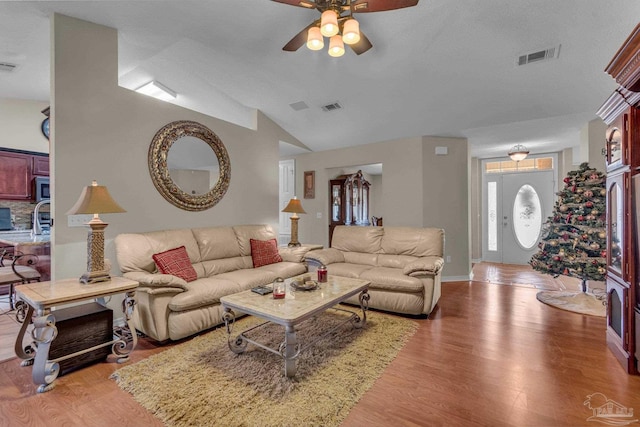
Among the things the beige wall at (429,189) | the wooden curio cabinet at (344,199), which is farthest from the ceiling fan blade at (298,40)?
the wooden curio cabinet at (344,199)

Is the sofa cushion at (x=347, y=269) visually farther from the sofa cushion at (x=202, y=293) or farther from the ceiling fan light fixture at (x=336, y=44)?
the ceiling fan light fixture at (x=336, y=44)

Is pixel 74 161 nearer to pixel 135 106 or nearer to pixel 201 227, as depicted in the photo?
pixel 135 106

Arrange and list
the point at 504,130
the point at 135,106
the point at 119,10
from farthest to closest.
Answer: the point at 504,130, the point at 135,106, the point at 119,10

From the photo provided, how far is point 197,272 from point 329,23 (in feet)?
9.28

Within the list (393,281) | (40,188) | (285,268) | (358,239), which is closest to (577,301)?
(393,281)

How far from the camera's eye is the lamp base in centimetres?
239

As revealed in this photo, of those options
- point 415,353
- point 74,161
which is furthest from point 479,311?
point 74,161

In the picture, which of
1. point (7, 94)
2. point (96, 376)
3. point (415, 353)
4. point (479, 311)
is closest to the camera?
point (96, 376)

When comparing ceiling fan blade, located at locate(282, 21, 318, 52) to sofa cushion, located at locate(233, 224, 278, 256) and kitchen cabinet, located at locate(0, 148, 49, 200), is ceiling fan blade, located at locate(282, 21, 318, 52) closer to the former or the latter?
sofa cushion, located at locate(233, 224, 278, 256)

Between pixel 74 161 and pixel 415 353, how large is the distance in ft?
11.9

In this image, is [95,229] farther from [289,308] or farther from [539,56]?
[539,56]

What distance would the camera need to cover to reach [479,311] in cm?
353

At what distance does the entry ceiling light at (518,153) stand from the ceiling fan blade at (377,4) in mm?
4516

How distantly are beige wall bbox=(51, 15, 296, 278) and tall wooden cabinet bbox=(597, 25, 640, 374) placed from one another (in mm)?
4265
